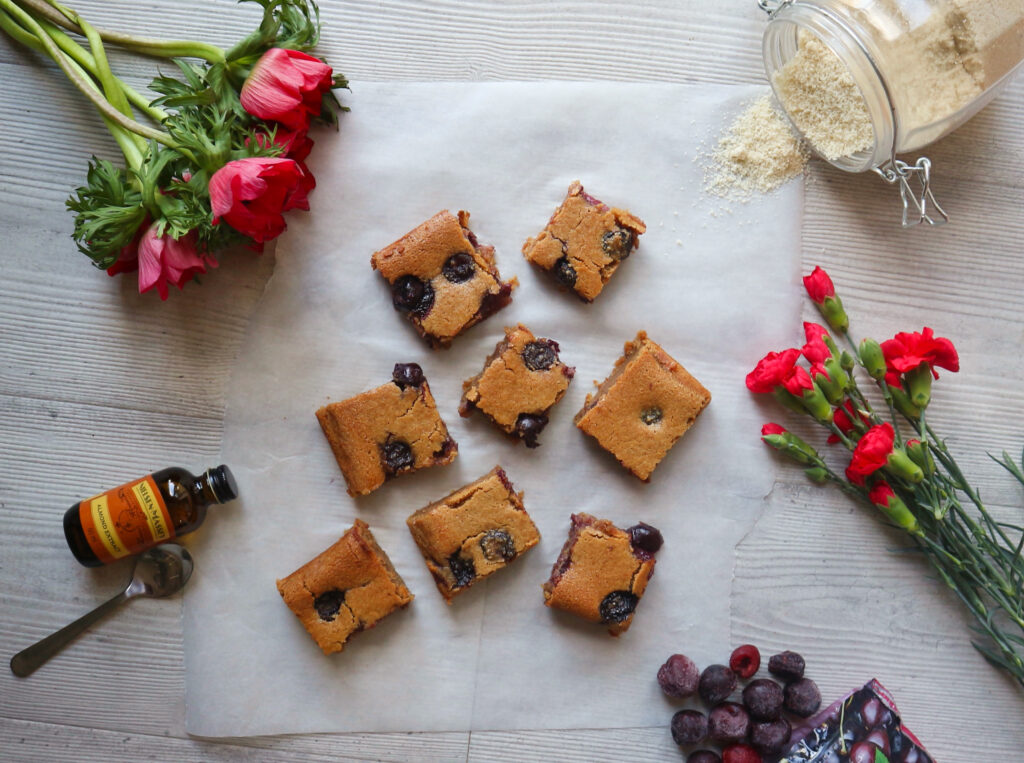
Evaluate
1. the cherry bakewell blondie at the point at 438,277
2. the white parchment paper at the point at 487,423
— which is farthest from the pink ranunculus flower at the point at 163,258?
the cherry bakewell blondie at the point at 438,277

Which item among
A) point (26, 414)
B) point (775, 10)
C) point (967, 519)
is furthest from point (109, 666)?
point (775, 10)

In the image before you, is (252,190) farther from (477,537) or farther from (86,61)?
(477,537)

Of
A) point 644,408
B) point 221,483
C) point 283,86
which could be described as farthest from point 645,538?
point 283,86

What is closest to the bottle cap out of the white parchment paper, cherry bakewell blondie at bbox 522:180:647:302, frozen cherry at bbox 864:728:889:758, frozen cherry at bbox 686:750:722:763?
the white parchment paper

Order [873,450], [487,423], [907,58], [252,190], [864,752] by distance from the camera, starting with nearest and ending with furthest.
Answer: [252,190] < [907,58] < [873,450] < [864,752] < [487,423]

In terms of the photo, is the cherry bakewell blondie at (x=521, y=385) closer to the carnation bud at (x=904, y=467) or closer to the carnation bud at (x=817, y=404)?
the carnation bud at (x=817, y=404)

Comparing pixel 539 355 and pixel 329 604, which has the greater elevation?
pixel 539 355
